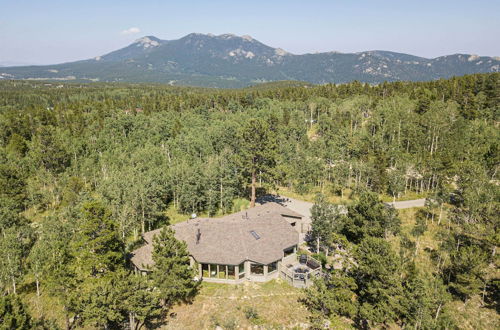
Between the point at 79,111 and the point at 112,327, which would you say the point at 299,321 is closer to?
the point at 112,327

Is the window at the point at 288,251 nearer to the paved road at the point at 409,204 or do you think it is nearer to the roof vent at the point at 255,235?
the roof vent at the point at 255,235

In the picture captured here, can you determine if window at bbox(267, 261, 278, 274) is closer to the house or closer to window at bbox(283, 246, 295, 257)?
the house

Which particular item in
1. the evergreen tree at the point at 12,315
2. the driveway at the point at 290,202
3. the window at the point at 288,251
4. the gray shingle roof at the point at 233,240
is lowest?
the driveway at the point at 290,202

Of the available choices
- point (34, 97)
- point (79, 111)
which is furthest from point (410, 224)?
point (34, 97)

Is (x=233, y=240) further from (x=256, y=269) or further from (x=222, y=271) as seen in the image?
(x=256, y=269)

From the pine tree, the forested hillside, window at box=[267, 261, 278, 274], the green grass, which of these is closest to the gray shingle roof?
window at box=[267, 261, 278, 274]

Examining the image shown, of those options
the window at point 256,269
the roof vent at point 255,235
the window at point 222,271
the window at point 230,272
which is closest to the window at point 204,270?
the window at point 222,271
